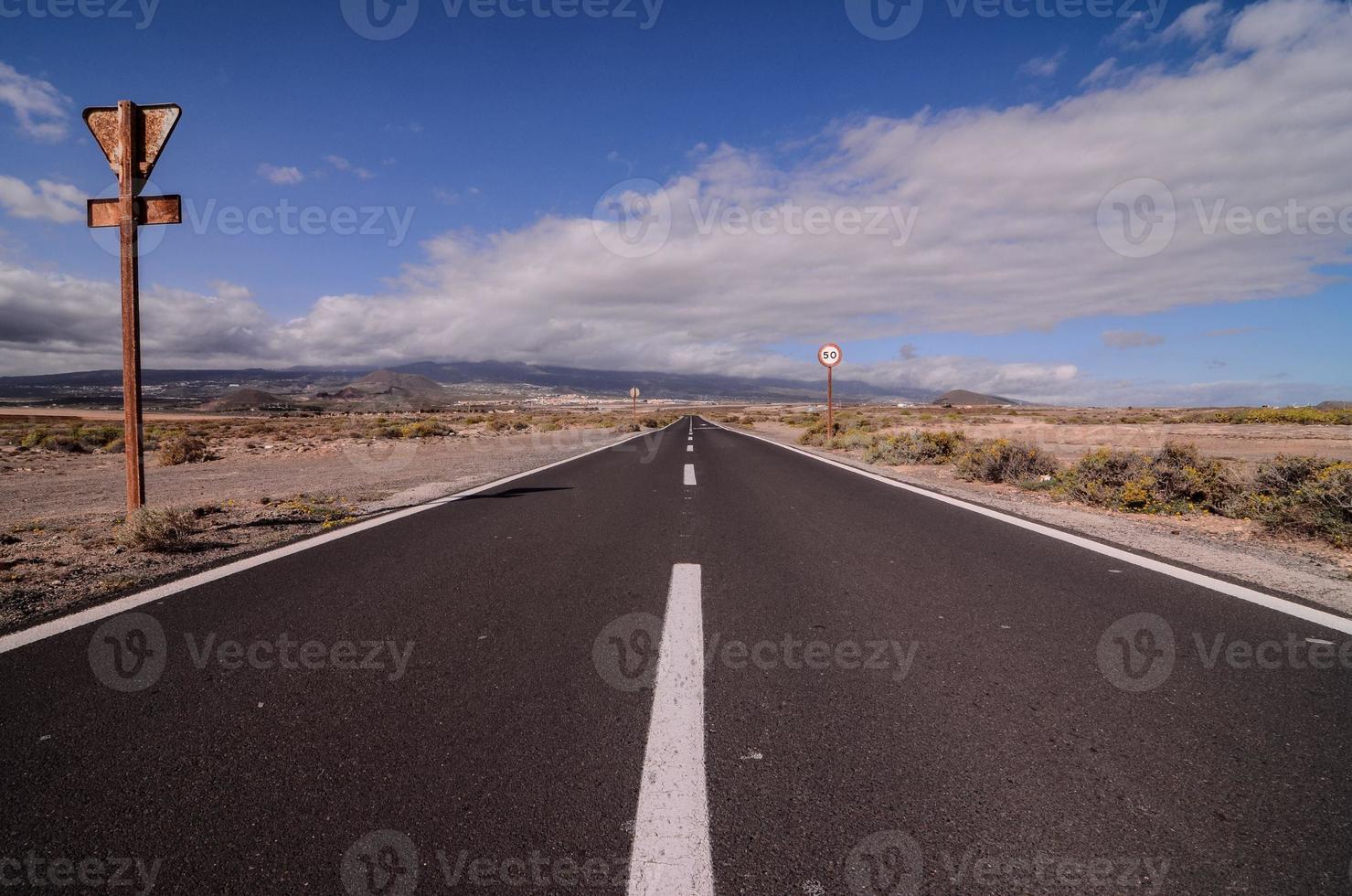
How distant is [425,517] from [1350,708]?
7726 mm

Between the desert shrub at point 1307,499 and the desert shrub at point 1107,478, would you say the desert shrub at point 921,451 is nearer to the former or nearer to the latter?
the desert shrub at point 1107,478

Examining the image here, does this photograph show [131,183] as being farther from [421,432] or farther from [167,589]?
[421,432]

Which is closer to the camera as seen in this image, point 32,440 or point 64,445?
point 64,445

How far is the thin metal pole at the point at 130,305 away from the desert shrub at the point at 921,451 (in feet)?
46.3

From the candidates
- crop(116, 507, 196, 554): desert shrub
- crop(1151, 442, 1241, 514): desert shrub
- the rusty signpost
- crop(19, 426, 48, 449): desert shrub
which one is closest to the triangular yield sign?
the rusty signpost

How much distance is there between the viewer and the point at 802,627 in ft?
12.1

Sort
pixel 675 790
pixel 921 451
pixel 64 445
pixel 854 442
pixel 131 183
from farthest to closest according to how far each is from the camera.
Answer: pixel 64 445 < pixel 854 442 < pixel 921 451 < pixel 131 183 < pixel 675 790

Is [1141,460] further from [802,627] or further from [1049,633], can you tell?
[802,627]

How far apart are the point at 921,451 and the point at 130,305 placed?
14.6 metres

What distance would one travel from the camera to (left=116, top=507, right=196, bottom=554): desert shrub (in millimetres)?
5738

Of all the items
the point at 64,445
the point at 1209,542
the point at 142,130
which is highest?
the point at 142,130

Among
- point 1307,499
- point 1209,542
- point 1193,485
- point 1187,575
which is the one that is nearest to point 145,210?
point 1187,575

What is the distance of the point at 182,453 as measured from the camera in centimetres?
1989

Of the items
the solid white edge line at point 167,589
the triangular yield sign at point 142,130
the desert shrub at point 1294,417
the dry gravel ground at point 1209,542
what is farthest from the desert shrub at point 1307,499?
the desert shrub at point 1294,417
